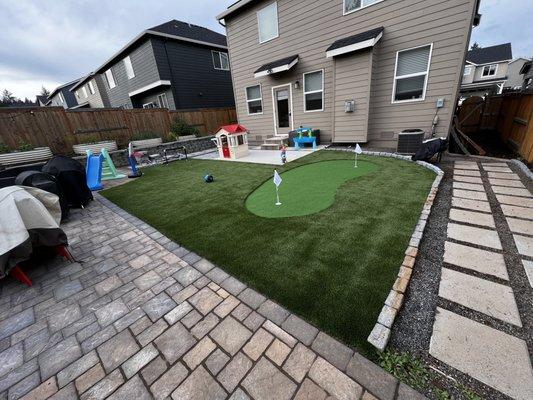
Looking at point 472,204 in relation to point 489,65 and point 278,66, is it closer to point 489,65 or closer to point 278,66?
point 278,66

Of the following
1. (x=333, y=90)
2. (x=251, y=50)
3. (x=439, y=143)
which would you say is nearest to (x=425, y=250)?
(x=439, y=143)

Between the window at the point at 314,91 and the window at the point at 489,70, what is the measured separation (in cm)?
3200

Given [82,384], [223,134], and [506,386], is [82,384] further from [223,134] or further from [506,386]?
[223,134]

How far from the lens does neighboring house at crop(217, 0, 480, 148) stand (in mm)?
6137

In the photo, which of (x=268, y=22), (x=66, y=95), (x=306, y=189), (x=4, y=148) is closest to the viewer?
(x=306, y=189)

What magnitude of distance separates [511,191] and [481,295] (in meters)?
3.28

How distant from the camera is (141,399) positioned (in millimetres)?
1447

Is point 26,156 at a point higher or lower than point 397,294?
higher

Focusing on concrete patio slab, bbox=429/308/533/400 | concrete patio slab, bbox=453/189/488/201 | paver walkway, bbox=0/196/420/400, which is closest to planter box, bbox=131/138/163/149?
paver walkway, bbox=0/196/420/400

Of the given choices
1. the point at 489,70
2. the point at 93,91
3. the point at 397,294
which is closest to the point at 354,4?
the point at 397,294

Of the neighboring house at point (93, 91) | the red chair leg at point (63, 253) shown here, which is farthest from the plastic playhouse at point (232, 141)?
the neighboring house at point (93, 91)

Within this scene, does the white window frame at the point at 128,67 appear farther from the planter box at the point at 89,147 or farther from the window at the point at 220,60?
the planter box at the point at 89,147

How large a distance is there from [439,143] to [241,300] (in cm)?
613

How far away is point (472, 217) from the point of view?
323cm
